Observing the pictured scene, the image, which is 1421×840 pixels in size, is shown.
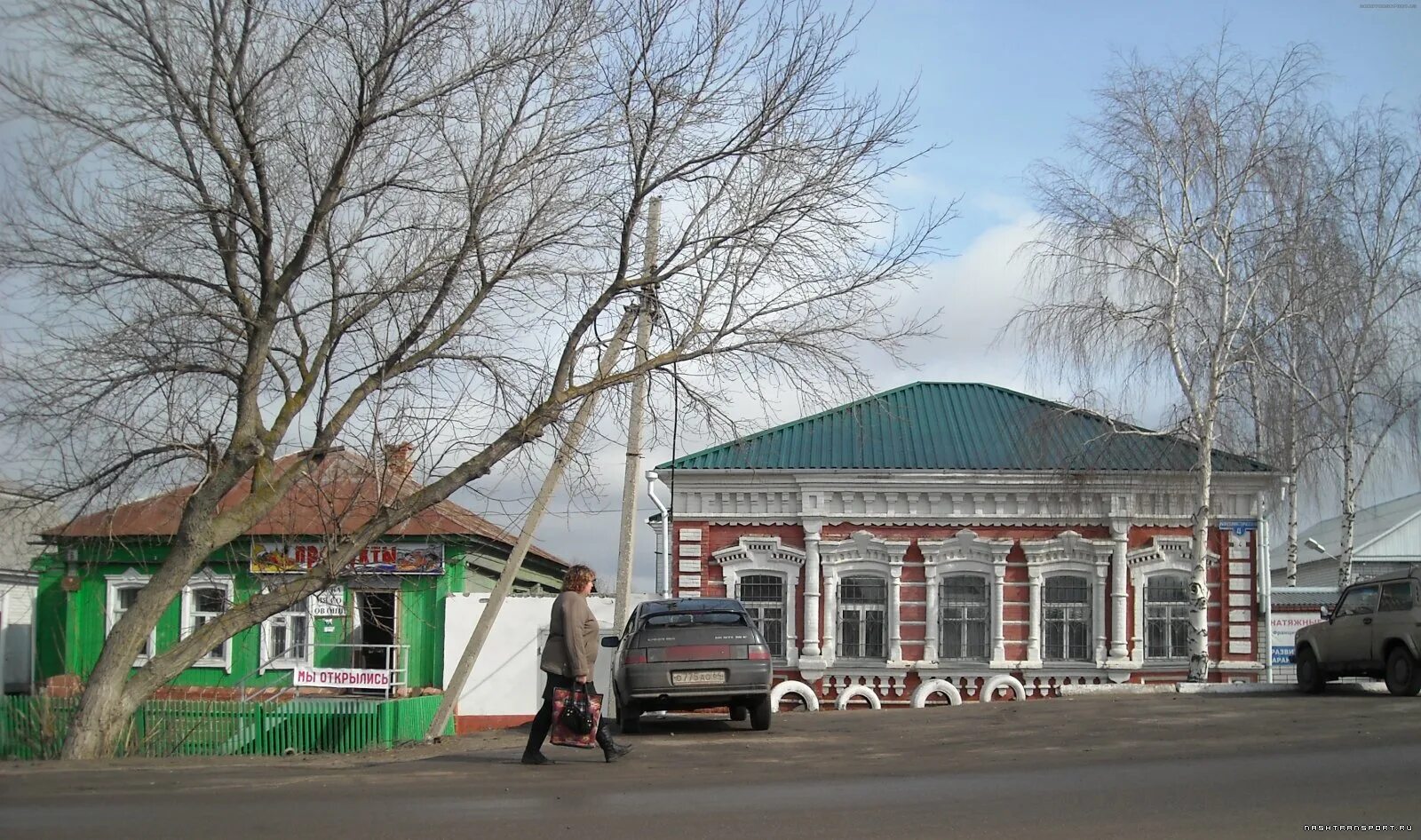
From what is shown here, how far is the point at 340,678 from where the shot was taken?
1115 inches

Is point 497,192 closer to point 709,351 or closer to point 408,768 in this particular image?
point 709,351

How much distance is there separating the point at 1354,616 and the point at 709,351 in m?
11.2

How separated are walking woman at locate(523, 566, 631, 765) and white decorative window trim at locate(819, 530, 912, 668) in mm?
15462

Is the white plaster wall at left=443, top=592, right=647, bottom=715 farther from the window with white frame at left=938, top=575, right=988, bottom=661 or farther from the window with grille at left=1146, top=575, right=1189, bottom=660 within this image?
the window with grille at left=1146, top=575, right=1189, bottom=660

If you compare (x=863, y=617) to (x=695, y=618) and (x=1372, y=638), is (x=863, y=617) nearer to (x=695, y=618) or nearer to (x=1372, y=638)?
(x=1372, y=638)

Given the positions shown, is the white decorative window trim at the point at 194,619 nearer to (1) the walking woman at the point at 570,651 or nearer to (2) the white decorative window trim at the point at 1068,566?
(2) the white decorative window trim at the point at 1068,566

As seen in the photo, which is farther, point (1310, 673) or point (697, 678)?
point (1310, 673)

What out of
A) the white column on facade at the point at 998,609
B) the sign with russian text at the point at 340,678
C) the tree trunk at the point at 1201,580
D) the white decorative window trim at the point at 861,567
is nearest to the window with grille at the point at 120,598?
the sign with russian text at the point at 340,678

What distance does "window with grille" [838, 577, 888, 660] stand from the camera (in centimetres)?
2736

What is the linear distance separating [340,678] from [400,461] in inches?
A: 566

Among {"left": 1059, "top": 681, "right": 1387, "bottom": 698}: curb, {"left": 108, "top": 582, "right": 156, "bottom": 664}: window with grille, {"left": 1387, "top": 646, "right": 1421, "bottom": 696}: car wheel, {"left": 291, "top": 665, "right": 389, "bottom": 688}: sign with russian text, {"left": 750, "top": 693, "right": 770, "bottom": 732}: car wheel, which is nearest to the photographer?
{"left": 750, "top": 693, "right": 770, "bottom": 732}: car wheel

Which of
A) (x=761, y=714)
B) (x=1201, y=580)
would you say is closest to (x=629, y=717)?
(x=761, y=714)

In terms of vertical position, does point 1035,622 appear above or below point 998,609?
below

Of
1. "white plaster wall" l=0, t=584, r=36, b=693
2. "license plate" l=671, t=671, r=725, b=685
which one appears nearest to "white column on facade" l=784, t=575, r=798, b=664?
"license plate" l=671, t=671, r=725, b=685
